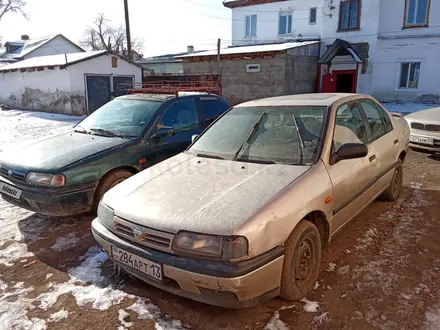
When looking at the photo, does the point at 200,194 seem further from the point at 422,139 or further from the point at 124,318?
the point at 422,139

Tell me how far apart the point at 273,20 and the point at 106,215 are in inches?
930

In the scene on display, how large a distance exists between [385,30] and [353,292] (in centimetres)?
2008

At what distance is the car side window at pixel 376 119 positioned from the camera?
4090mm

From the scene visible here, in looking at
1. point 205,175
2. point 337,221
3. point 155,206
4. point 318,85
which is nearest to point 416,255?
point 337,221

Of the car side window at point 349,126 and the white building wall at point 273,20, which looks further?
the white building wall at point 273,20

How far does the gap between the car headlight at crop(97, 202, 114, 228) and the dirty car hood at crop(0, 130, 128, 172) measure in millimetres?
1241

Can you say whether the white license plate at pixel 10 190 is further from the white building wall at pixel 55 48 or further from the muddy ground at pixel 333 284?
the white building wall at pixel 55 48

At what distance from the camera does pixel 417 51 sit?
18.3m

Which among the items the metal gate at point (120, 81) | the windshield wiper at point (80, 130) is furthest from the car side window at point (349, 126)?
the metal gate at point (120, 81)

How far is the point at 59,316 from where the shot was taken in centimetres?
259

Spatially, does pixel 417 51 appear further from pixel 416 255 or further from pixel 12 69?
pixel 12 69

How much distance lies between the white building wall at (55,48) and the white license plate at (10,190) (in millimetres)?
38703

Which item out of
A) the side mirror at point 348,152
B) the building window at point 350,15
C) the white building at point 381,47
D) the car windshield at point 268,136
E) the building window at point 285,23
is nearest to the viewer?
the side mirror at point 348,152

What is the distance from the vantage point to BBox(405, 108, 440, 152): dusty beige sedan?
22.7ft
